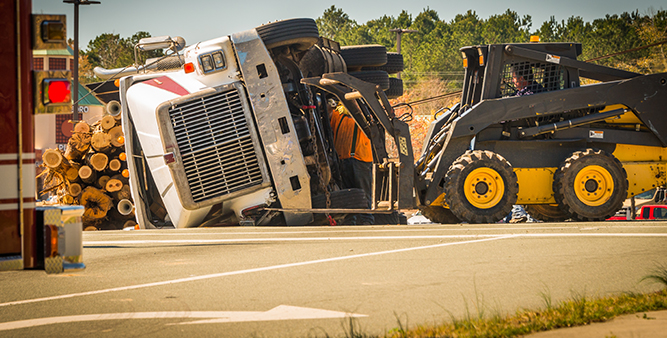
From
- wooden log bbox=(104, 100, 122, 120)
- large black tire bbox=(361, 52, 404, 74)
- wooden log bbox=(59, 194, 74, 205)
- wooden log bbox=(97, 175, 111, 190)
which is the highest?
large black tire bbox=(361, 52, 404, 74)

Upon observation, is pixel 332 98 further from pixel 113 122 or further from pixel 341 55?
pixel 113 122

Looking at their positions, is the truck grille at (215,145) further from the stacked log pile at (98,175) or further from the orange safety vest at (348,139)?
the stacked log pile at (98,175)

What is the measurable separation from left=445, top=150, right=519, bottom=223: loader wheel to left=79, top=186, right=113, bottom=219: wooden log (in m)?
7.06

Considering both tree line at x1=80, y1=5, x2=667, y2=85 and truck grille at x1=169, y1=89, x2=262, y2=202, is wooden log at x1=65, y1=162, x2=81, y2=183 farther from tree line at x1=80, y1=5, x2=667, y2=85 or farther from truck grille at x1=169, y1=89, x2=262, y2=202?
tree line at x1=80, y1=5, x2=667, y2=85

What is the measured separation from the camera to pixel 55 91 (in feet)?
12.1

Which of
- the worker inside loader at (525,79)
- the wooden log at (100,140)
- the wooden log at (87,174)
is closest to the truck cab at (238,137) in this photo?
the worker inside loader at (525,79)

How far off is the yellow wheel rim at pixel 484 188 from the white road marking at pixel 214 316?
5349mm

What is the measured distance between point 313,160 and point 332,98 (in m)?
1.68

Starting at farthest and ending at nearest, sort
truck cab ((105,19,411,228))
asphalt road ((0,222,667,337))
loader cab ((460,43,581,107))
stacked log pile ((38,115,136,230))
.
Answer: stacked log pile ((38,115,136,230)) < truck cab ((105,19,411,228)) < loader cab ((460,43,581,107)) < asphalt road ((0,222,667,337))

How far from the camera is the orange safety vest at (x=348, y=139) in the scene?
38.1 ft

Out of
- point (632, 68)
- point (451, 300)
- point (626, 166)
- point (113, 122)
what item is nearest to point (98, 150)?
point (113, 122)

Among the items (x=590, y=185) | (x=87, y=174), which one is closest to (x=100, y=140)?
(x=87, y=174)

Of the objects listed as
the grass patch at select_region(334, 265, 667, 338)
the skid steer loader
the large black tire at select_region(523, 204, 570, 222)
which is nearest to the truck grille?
the skid steer loader

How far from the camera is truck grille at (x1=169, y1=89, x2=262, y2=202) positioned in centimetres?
1038
